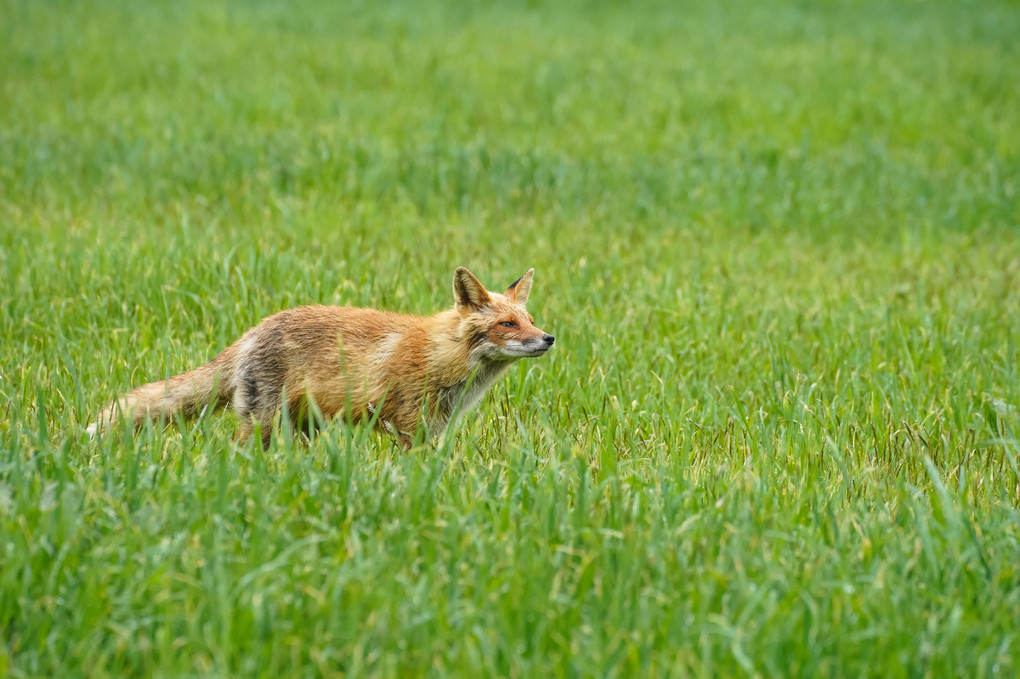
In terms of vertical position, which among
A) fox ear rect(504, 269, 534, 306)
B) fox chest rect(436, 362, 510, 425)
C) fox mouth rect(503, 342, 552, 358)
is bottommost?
fox chest rect(436, 362, 510, 425)

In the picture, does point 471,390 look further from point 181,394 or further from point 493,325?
point 181,394

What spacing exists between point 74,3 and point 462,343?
740 inches

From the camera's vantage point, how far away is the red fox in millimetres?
4953

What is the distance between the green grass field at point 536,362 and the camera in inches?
119

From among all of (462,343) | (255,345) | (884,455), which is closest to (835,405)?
(884,455)

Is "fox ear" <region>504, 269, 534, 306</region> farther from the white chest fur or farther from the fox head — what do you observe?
the white chest fur

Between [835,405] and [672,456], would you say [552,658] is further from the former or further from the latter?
[835,405]

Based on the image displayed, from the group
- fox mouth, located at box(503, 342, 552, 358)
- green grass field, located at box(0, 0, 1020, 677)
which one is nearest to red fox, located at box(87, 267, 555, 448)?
fox mouth, located at box(503, 342, 552, 358)

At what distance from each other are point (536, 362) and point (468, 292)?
1.08 metres

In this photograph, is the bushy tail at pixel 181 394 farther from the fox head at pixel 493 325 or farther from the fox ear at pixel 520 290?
the fox ear at pixel 520 290

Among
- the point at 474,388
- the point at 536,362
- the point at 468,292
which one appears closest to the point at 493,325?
the point at 468,292

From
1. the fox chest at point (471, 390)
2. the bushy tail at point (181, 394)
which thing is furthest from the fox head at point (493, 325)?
the bushy tail at point (181, 394)

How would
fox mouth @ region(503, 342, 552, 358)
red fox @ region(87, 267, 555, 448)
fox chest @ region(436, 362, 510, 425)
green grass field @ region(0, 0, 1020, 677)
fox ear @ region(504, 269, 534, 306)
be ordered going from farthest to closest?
1. fox ear @ region(504, 269, 534, 306)
2. fox chest @ region(436, 362, 510, 425)
3. red fox @ region(87, 267, 555, 448)
4. fox mouth @ region(503, 342, 552, 358)
5. green grass field @ region(0, 0, 1020, 677)

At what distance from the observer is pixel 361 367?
5062 mm
